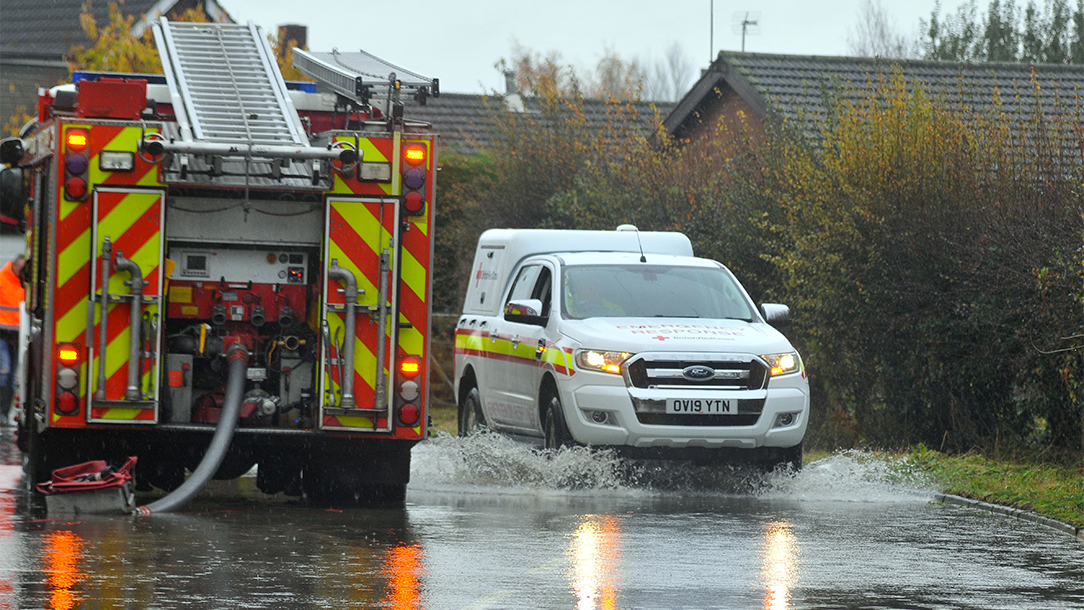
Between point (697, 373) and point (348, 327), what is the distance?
2.99 metres

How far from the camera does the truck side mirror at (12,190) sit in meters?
12.3

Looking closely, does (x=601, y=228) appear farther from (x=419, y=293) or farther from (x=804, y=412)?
(x=419, y=293)

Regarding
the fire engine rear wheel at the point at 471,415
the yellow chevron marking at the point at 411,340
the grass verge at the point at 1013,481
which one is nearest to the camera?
the yellow chevron marking at the point at 411,340

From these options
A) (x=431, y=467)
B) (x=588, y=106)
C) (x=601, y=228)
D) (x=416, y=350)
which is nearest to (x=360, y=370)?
(x=416, y=350)

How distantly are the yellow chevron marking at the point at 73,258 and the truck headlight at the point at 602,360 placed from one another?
152 inches

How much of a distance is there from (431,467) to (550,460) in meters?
1.79

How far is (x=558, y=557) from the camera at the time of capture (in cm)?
920

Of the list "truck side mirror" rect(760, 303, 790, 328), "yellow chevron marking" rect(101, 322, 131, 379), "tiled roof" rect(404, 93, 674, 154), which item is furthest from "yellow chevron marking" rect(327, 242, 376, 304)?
"tiled roof" rect(404, 93, 674, 154)

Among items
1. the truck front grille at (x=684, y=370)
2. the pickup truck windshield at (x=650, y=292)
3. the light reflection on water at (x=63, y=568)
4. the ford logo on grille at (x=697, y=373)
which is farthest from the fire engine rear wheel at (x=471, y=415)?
the light reflection on water at (x=63, y=568)

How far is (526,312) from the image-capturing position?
13.7 meters

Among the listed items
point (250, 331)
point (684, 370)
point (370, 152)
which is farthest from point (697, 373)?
point (250, 331)

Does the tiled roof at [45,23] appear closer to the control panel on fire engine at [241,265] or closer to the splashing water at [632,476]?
the splashing water at [632,476]

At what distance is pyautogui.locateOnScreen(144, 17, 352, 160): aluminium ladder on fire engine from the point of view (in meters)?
10.8

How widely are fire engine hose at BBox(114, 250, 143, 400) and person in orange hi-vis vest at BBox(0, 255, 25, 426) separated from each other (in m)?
9.30
